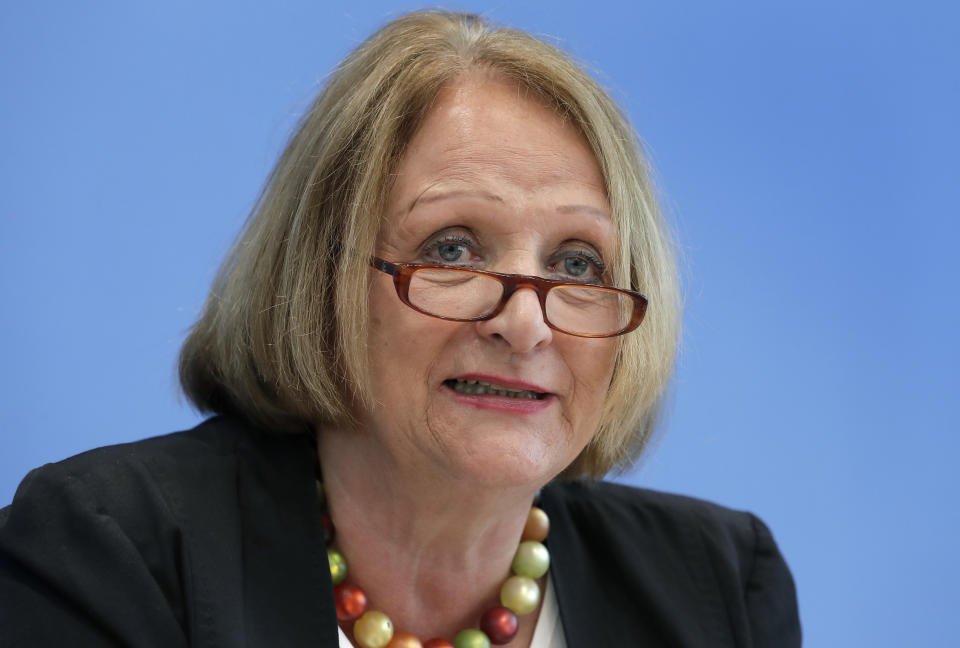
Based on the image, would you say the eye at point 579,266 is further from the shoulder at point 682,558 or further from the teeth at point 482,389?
the shoulder at point 682,558

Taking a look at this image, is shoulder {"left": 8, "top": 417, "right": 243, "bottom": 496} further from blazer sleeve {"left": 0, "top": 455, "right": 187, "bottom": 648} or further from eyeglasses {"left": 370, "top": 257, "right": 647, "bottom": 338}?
eyeglasses {"left": 370, "top": 257, "right": 647, "bottom": 338}

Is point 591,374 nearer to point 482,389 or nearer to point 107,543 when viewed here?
point 482,389

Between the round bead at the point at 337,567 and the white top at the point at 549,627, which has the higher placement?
the round bead at the point at 337,567

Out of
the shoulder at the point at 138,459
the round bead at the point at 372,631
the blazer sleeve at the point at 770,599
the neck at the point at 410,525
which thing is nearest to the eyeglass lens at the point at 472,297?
the neck at the point at 410,525

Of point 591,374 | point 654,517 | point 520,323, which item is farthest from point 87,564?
point 654,517

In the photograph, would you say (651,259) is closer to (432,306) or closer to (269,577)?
(432,306)

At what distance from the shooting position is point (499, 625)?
5.73 feet

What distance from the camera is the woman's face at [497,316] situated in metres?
1.54

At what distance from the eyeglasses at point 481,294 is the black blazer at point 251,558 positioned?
33 centimetres

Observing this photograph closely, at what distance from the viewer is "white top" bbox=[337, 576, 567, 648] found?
5.82 ft

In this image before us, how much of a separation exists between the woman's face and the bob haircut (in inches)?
1.4

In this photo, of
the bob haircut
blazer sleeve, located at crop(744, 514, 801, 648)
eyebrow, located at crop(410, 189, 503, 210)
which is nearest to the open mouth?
the bob haircut

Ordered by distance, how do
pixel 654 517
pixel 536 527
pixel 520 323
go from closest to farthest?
pixel 520 323, pixel 536 527, pixel 654 517

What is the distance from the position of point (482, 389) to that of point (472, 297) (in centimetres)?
13
